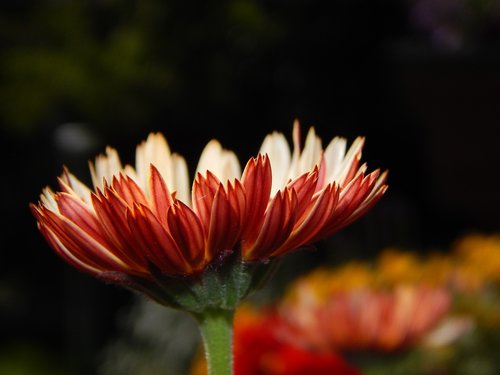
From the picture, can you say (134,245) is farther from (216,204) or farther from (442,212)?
(442,212)

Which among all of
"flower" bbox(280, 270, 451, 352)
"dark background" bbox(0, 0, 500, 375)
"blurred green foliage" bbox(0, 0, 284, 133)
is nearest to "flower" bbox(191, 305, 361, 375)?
"flower" bbox(280, 270, 451, 352)

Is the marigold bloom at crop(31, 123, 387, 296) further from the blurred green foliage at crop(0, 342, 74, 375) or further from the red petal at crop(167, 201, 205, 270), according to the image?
the blurred green foliage at crop(0, 342, 74, 375)

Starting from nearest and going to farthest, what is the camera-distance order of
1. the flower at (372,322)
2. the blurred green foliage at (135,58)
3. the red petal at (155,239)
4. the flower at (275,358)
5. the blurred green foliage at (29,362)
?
the red petal at (155,239) < the flower at (275,358) < the flower at (372,322) < the blurred green foliage at (135,58) < the blurred green foliage at (29,362)

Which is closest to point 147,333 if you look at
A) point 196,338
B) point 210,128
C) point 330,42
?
point 196,338

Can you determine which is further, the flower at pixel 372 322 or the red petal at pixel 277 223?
the flower at pixel 372 322

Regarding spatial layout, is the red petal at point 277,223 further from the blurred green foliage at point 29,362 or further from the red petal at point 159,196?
the blurred green foliage at point 29,362

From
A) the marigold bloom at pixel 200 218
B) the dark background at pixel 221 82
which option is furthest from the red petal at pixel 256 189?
the dark background at pixel 221 82

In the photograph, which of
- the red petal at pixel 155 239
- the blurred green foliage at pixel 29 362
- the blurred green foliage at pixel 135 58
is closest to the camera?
the red petal at pixel 155 239
